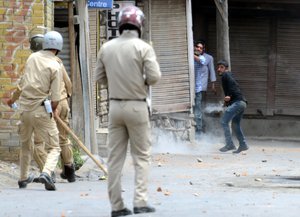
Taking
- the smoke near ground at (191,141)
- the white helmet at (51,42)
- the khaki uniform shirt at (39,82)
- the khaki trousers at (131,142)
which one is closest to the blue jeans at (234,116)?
the smoke near ground at (191,141)

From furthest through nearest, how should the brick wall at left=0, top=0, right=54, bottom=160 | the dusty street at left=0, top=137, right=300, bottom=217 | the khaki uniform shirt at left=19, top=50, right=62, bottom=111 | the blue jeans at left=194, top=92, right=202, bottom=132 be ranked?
the blue jeans at left=194, top=92, right=202, bottom=132
the brick wall at left=0, top=0, right=54, bottom=160
the khaki uniform shirt at left=19, top=50, right=62, bottom=111
the dusty street at left=0, top=137, right=300, bottom=217

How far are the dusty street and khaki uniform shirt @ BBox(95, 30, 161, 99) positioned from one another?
1152 mm

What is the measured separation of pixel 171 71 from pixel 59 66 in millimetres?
7675

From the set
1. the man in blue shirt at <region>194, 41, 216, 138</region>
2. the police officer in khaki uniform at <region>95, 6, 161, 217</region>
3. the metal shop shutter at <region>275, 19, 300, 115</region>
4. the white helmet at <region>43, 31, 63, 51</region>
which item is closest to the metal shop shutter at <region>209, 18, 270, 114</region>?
the metal shop shutter at <region>275, 19, 300, 115</region>

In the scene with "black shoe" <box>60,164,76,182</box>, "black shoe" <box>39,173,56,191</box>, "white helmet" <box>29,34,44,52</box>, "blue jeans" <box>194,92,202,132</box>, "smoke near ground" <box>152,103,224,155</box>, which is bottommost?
"smoke near ground" <box>152,103,224,155</box>

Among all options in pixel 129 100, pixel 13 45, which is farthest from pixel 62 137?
pixel 129 100

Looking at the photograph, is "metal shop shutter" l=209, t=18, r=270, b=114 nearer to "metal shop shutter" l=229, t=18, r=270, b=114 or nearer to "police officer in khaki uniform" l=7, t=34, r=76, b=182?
"metal shop shutter" l=229, t=18, r=270, b=114

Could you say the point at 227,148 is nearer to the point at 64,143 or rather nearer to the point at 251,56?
the point at 251,56

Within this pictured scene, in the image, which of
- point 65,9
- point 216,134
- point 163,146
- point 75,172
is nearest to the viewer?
point 75,172

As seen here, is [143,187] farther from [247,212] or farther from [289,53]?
[289,53]

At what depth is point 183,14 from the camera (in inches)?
709

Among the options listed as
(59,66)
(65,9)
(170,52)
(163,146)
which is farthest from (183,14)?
(59,66)

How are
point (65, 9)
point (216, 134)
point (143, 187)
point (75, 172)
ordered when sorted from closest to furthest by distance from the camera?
point (143, 187), point (75, 172), point (65, 9), point (216, 134)

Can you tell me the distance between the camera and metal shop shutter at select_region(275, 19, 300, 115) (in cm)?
2006
